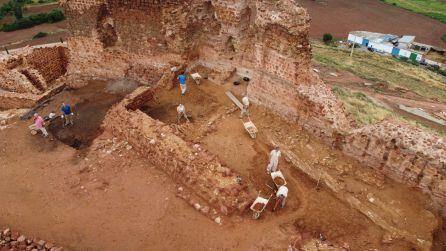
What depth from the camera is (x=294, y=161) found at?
36.8 ft

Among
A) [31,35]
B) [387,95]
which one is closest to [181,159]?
[387,95]

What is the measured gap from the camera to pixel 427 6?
51969 mm

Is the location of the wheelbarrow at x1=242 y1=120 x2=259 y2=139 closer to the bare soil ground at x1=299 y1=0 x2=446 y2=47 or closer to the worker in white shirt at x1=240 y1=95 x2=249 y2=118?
the worker in white shirt at x1=240 y1=95 x2=249 y2=118

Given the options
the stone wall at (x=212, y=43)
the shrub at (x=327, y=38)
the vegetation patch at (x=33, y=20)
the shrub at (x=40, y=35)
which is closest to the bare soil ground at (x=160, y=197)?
the stone wall at (x=212, y=43)

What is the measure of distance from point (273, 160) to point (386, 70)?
2223 cm

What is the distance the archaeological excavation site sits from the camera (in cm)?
939

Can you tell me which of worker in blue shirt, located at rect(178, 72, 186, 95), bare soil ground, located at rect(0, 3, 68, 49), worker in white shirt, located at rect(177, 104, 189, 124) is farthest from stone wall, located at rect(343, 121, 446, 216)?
bare soil ground, located at rect(0, 3, 68, 49)

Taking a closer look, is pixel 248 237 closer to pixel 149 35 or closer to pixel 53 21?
pixel 149 35

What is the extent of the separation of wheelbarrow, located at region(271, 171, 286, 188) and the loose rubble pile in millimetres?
6082

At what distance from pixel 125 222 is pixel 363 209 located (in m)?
6.67

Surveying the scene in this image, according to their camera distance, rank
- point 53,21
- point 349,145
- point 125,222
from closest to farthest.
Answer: point 125,222
point 349,145
point 53,21

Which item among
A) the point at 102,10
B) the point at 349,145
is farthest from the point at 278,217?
the point at 102,10

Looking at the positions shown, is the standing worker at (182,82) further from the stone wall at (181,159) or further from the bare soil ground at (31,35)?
the bare soil ground at (31,35)

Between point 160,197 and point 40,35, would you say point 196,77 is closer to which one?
point 160,197
